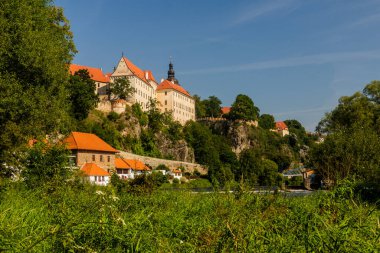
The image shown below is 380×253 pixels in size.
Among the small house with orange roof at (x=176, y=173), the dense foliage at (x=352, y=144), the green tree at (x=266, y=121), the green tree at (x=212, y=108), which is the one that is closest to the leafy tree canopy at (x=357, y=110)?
the dense foliage at (x=352, y=144)

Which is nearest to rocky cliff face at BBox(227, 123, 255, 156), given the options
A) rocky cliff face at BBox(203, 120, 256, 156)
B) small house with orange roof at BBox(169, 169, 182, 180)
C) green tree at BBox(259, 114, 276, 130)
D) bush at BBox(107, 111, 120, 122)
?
rocky cliff face at BBox(203, 120, 256, 156)

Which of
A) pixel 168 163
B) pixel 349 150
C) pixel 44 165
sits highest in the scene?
pixel 168 163

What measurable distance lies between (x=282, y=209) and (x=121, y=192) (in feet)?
29.1

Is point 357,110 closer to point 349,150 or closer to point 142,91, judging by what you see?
point 349,150

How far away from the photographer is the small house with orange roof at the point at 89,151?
175 feet

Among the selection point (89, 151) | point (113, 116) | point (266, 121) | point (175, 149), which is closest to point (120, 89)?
point (113, 116)

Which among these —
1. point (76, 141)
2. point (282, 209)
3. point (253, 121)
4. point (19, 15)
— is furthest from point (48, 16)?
point (253, 121)

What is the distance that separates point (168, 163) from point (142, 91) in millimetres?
28294

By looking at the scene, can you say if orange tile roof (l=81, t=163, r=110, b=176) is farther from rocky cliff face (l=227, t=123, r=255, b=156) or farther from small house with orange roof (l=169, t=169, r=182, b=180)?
rocky cliff face (l=227, t=123, r=255, b=156)

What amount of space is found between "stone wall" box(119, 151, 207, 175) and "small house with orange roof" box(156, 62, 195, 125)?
27.3 meters

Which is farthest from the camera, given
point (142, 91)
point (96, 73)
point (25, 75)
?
point (142, 91)

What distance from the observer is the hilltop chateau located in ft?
266

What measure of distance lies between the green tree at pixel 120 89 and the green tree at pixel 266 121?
65556mm

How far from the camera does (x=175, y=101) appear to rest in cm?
11206
